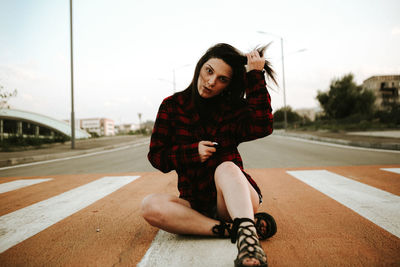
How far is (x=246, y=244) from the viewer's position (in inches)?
55.1

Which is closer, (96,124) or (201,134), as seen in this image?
(201,134)

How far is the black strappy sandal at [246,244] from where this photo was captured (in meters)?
1.34

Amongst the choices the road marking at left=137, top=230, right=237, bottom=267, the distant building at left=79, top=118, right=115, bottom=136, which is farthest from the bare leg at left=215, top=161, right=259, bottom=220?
the distant building at left=79, top=118, right=115, bottom=136

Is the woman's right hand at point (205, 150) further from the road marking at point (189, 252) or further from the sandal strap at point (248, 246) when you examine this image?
the road marking at point (189, 252)

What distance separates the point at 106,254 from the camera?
5.60 feet

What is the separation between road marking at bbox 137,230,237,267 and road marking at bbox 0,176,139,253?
3.54 feet


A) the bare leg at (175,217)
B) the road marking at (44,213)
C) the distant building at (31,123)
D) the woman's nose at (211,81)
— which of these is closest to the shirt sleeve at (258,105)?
the woman's nose at (211,81)

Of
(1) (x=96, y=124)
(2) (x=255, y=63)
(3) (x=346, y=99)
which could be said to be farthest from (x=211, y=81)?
(1) (x=96, y=124)

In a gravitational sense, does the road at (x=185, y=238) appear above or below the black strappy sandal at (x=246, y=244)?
A: below

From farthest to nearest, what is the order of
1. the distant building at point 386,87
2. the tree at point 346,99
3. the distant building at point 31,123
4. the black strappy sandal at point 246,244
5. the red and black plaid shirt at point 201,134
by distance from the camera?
1. the distant building at point 386,87
2. the distant building at point 31,123
3. the tree at point 346,99
4. the red and black plaid shirt at point 201,134
5. the black strappy sandal at point 246,244

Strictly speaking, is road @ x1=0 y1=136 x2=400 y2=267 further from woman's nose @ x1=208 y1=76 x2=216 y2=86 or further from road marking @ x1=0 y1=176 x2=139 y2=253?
woman's nose @ x1=208 y1=76 x2=216 y2=86

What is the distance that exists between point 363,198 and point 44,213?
11.3 ft

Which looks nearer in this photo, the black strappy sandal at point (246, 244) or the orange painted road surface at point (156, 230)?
the black strappy sandal at point (246, 244)

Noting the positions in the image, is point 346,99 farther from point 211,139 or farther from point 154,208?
point 154,208
